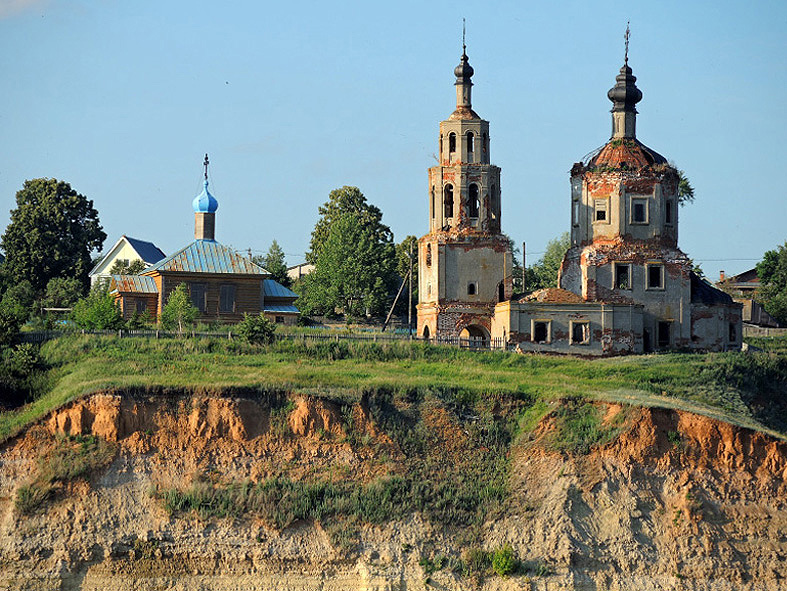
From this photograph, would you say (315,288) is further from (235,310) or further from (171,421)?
(171,421)

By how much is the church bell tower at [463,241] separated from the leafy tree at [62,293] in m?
23.7

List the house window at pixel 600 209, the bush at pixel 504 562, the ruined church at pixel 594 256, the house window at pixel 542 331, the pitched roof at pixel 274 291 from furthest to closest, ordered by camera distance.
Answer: the pitched roof at pixel 274 291 < the house window at pixel 600 209 < the ruined church at pixel 594 256 < the house window at pixel 542 331 < the bush at pixel 504 562

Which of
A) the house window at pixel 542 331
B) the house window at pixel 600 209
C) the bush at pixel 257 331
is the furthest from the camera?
the house window at pixel 600 209

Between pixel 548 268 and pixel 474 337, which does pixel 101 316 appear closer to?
pixel 474 337

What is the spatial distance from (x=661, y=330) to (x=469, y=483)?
68.5ft

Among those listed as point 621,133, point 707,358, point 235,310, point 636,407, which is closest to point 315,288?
point 235,310

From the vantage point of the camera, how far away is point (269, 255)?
106 metres

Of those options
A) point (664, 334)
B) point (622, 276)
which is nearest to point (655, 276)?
point (622, 276)

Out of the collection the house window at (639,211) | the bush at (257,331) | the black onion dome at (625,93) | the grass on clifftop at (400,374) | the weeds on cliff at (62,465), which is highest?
the black onion dome at (625,93)

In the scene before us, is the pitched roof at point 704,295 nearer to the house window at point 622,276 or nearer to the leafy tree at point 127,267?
the house window at point 622,276

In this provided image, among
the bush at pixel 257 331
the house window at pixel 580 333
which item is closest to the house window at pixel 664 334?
the house window at pixel 580 333

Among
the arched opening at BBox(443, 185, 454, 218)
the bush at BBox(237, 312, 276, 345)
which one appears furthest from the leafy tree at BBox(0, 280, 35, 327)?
the arched opening at BBox(443, 185, 454, 218)

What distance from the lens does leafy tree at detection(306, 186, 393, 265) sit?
90625mm

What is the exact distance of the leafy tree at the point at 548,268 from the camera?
9943 cm
